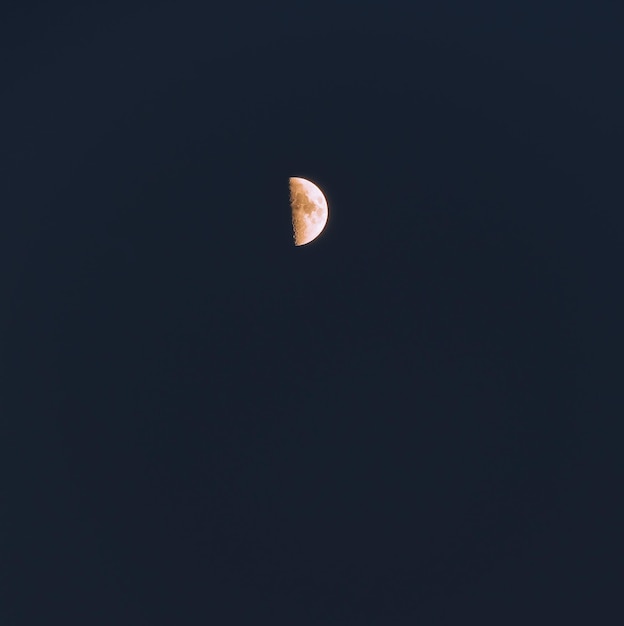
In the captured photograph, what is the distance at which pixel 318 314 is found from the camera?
46.9ft

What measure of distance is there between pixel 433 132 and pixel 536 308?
5.94 metres

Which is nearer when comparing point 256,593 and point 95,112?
point 256,593

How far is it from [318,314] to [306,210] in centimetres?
299

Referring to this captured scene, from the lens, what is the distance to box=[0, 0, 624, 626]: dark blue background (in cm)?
1352

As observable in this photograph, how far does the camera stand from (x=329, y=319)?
14.3 metres

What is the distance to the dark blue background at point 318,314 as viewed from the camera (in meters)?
13.5

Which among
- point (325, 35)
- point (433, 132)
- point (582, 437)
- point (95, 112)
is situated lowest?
point (582, 437)

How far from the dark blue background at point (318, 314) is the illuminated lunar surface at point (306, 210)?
0.92 feet

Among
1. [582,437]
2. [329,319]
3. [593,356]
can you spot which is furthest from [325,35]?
[582,437]

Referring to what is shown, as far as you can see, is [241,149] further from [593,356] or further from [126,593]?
[126,593]

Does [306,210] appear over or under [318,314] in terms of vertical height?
over

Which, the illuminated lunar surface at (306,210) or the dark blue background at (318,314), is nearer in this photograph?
the dark blue background at (318,314)

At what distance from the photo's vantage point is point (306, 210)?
1415cm

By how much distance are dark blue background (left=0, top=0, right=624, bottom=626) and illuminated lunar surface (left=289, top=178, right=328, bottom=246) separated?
0.28 m
